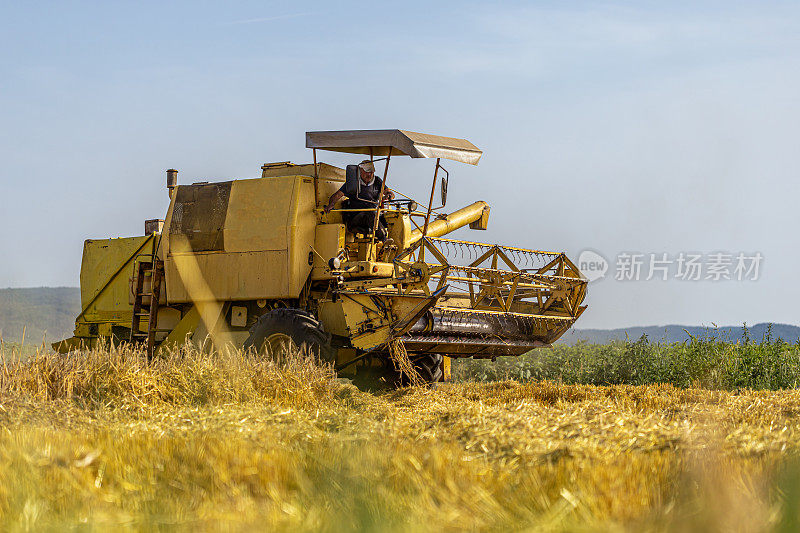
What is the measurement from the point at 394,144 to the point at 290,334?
8.01 feet

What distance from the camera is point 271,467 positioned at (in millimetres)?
4172

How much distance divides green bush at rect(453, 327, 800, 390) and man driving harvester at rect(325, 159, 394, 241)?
3654mm

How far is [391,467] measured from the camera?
4.03 m

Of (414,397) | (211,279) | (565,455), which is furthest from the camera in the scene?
(211,279)

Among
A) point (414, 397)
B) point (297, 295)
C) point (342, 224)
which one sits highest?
point (342, 224)

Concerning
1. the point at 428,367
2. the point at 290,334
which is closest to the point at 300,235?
the point at 290,334

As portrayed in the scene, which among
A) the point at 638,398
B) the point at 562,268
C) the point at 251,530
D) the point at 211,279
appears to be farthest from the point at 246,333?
the point at 251,530

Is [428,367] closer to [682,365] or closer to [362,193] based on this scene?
[362,193]

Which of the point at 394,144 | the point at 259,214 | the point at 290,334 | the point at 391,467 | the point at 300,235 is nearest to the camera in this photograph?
the point at 391,467

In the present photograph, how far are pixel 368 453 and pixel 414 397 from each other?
494 centimetres

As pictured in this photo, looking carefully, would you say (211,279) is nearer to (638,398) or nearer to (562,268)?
(562,268)

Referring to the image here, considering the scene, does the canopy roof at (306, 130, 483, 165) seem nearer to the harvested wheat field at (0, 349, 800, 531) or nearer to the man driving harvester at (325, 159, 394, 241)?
the man driving harvester at (325, 159, 394, 241)

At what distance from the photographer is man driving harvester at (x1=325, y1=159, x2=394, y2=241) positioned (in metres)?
10.9

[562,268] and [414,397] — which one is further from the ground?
[562,268]
